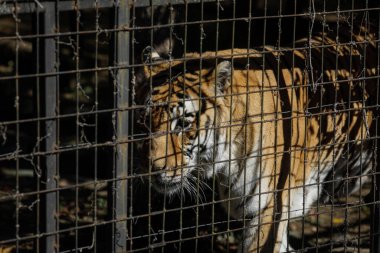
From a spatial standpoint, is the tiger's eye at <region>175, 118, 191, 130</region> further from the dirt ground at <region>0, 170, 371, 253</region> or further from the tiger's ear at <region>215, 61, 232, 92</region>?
the dirt ground at <region>0, 170, 371, 253</region>

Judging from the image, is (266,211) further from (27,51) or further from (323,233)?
(27,51)

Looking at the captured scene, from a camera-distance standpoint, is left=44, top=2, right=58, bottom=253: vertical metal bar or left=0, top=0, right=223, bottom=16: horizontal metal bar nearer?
left=0, top=0, right=223, bottom=16: horizontal metal bar

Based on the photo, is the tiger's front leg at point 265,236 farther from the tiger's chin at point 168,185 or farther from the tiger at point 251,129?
the tiger's chin at point 168,185

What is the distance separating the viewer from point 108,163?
322cm

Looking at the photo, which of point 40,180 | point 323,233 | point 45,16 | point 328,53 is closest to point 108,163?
point 40,180

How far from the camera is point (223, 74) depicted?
13.2ft

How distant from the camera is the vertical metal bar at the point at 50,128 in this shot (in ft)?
9.50

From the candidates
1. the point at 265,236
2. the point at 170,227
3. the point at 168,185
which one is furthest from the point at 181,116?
the point at 170,227

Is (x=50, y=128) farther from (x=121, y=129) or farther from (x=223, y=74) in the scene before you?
(x=223, y=74)

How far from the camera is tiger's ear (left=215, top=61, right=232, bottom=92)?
4000 mm

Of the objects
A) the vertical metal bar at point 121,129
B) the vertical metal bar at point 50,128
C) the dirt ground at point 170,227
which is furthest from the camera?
the dirt ground at point 170,227

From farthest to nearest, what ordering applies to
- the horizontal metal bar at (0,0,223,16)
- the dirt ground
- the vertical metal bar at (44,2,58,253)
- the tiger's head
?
1. the dirt ground
2. the tiger's head
3. the vertical metal bar at (44,2,58,253)
4. the horizontal metal bar at (0,0,223,16)

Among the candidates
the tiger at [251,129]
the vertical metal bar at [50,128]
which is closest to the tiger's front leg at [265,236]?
the tiger at [251,129]

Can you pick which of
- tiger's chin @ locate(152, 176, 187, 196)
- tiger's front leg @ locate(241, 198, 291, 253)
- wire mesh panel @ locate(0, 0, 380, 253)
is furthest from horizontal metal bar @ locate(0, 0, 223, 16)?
tiger's front leg @ locate(241, 198, 291, 253)
